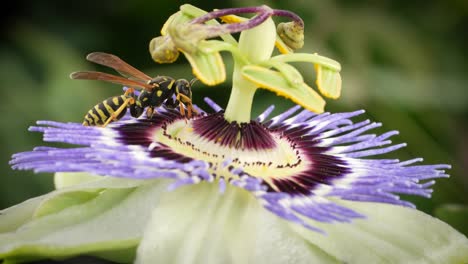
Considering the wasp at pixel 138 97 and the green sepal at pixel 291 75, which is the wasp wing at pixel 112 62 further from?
the green sepal at pixel 291 75

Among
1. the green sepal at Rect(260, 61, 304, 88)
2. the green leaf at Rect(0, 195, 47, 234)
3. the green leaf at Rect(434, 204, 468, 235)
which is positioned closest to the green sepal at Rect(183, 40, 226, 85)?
the green sepal at Rect(260, 61, 304, 88)

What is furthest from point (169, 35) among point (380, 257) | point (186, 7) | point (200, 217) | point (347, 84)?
point (347, 84)

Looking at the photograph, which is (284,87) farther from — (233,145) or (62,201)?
(62,201)

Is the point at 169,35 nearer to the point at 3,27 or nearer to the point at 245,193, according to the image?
the point at 245,193

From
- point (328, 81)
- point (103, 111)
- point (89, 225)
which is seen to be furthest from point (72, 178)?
point (328, 81)

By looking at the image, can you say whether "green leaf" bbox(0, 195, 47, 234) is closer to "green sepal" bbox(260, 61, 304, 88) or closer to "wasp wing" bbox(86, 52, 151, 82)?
"wasp wing" bbox(86, 52, 151, 82)

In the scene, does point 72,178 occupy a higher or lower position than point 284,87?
lower
